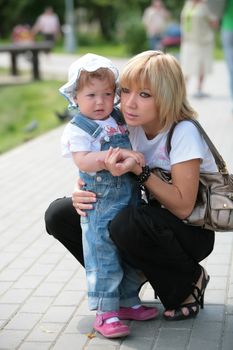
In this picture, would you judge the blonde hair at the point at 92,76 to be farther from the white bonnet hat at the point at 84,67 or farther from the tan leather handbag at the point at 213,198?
the tan leather handbag at the point at 213,198

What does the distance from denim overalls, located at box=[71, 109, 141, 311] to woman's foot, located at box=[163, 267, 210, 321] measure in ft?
1.04

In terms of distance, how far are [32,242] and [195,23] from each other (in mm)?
8891

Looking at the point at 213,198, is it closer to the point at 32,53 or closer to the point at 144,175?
the point at 144,175

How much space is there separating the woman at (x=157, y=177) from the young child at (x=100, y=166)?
6 centimetres

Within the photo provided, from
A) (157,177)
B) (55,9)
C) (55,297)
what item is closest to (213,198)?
(157,177)

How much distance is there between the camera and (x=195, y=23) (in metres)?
13.8

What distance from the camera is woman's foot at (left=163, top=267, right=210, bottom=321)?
402 cm

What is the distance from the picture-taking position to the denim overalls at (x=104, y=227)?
3.78 m

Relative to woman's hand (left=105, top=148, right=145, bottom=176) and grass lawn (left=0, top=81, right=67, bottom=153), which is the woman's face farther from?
grass lawn (left=0, top=81, right=67, bottom=153)

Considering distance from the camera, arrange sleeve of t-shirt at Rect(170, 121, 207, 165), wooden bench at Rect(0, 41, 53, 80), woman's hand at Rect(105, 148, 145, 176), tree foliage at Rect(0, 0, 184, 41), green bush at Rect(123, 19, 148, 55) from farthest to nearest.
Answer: tree foliage at Rect(0, 0, 184, 41) → green bush at Rect(123, 19, 148, 55) → wooden bench at Rect(0, 41, 53, 80) → sleeve of t-shirt at Rect(170, 121, 207, 165) → woman's hand at Rect(105, 148, 145, 176)

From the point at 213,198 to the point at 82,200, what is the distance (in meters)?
0.63

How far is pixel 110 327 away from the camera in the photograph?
3.82m

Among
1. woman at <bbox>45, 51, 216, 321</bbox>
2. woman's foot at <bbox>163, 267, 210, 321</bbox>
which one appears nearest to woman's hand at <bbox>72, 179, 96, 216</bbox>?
woman at <bbox>45, 51, 216, 321</bbox>

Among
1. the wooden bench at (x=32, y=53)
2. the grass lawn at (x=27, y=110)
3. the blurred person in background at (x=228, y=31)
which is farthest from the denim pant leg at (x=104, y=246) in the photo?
the wooden bench at (x=32, y=53)
